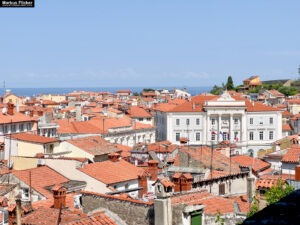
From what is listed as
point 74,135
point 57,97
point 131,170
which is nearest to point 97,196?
point 131,170

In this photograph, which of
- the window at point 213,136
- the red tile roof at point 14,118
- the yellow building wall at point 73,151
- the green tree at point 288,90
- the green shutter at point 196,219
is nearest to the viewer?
the green shutter at point 196,219

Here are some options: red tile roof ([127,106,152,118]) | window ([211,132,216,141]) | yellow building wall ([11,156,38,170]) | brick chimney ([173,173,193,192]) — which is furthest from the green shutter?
red tile roof ([127,106,152,118])

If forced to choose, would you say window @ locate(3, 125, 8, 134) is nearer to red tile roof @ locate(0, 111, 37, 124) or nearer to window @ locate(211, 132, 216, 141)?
red tile roof @ locate(0, 111, 37, 124)

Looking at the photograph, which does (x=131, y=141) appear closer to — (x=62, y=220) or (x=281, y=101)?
(x=281, y=101)

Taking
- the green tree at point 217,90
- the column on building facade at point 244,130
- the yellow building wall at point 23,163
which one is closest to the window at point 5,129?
the yellow building wall at point 23,163

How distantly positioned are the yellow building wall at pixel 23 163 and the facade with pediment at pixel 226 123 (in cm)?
5408

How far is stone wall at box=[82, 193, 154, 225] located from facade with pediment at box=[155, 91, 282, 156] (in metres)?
71.5

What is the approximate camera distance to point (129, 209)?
1455 cm

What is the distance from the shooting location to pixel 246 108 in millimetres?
87312

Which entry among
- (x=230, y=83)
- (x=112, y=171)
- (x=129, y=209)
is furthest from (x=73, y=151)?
(x=230, y=83)

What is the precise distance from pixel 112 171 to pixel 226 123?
59190 millimetres

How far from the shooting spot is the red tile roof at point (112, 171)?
93.1 feet

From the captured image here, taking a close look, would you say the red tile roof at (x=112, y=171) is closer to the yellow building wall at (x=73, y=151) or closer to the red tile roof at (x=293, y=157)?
the red tile roof at (x=293, y=157)

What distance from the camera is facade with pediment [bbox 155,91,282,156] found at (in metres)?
86.9
